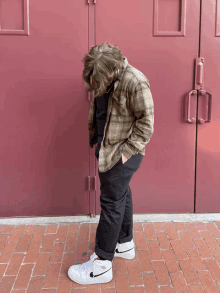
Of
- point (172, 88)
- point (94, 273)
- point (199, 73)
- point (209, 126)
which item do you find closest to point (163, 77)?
point (172, 88)

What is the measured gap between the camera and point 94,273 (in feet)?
7.43

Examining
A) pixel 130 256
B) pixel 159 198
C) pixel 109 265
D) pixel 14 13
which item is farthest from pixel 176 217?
pixel 14 13

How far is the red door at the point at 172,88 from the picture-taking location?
9.31 feet

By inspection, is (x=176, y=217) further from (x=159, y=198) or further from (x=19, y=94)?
(x=19, y=94)

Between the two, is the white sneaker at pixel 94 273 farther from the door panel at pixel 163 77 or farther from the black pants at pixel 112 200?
the door panel at pixel 163 77

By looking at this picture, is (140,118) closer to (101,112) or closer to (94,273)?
(101,112)

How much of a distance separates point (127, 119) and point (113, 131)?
131 mm

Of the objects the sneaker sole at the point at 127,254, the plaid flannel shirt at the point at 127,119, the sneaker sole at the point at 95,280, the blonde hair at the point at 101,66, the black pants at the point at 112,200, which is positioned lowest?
the sneaker sole at the point at 95,280

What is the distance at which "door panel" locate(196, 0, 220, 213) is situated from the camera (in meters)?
2.89

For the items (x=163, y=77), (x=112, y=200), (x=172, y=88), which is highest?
(x=163, y=77)

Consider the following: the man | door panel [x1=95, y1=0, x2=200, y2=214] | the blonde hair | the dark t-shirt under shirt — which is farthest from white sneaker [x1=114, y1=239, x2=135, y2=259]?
the blonde hair

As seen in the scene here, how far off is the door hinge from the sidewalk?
136cm

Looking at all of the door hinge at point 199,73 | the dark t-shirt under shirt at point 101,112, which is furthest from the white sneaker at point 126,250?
the door hinge at point 199,73

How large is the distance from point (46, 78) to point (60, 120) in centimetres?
41
